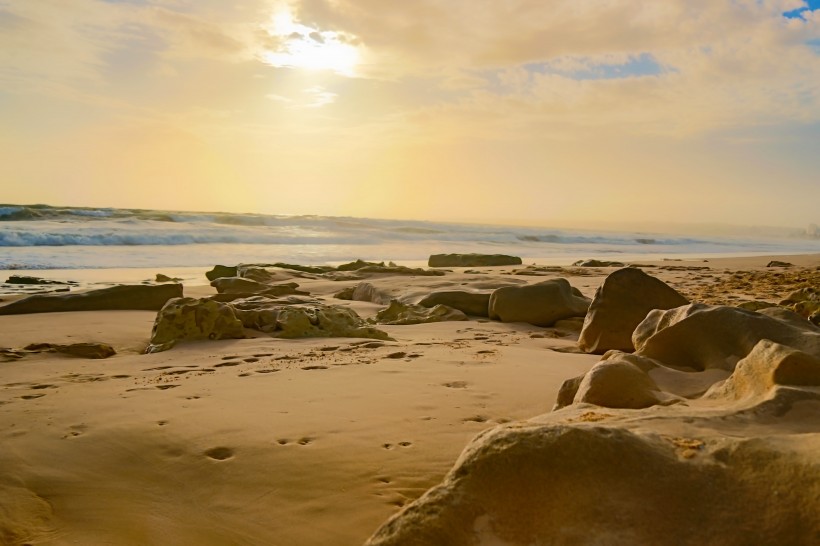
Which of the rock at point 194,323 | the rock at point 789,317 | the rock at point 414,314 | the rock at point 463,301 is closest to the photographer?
the rock at point 789,317

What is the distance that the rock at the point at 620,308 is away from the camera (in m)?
4.76

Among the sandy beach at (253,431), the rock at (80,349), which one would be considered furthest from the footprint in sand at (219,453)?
the rock at (80,349)

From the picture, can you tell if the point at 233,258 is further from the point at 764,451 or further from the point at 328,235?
the point at 764,451

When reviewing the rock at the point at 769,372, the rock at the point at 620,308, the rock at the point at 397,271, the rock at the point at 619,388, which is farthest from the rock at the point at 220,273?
the rock at the point at 769,372

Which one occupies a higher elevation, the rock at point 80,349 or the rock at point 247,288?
the rock at point 247,288

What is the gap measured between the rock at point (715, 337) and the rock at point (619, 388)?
586mm

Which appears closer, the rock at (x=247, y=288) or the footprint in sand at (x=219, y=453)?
the footprint in sand at (x=219, y=453)

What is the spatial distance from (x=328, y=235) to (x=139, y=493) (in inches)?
1174

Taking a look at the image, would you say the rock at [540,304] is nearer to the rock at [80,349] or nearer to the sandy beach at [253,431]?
the sandy beach at [253,431]

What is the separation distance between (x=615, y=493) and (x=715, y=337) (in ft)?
5.69

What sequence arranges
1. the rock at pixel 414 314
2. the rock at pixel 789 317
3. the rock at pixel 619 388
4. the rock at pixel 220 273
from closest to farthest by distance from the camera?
the rock at pixel 619 388 → the rock at pixel 789 317 → the rock at pixel 414 314 → the rock at pixel 220 273

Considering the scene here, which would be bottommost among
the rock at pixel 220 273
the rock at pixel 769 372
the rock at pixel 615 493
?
the rock at pixel 220 273

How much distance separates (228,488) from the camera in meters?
2.26

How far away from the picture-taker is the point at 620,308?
15.8 feet
